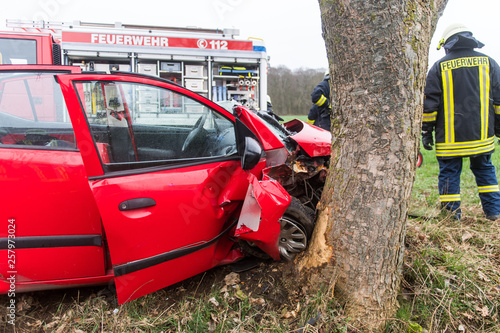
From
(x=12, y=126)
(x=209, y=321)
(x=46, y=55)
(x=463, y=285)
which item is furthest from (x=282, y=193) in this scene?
(x=46, y=55)

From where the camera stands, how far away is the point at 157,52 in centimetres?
671

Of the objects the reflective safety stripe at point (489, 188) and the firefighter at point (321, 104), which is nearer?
the reflective safety stripe at point (489, 188)

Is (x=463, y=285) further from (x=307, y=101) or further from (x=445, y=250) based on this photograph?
(x=307, y=101)

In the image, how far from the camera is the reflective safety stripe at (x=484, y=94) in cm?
298

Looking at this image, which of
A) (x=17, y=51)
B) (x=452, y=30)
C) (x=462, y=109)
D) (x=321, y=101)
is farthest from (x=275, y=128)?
(x=17, y=51)

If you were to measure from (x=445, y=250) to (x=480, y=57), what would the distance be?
6.45 ft

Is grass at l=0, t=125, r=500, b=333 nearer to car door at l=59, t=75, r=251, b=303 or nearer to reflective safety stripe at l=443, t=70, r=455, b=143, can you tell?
car door at l=59, t=75, r=251, b=303

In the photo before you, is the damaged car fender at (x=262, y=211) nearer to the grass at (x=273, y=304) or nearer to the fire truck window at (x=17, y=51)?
the grass at (x=273, y=304)

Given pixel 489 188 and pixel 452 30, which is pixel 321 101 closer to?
pixel 452 30

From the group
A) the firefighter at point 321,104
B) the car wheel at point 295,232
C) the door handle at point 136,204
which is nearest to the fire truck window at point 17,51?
the firefighter at point 321,104

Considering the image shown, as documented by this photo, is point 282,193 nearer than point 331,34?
No

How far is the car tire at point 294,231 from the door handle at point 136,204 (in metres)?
0.78

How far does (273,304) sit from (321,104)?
4449mm

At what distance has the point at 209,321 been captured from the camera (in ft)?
6.20
